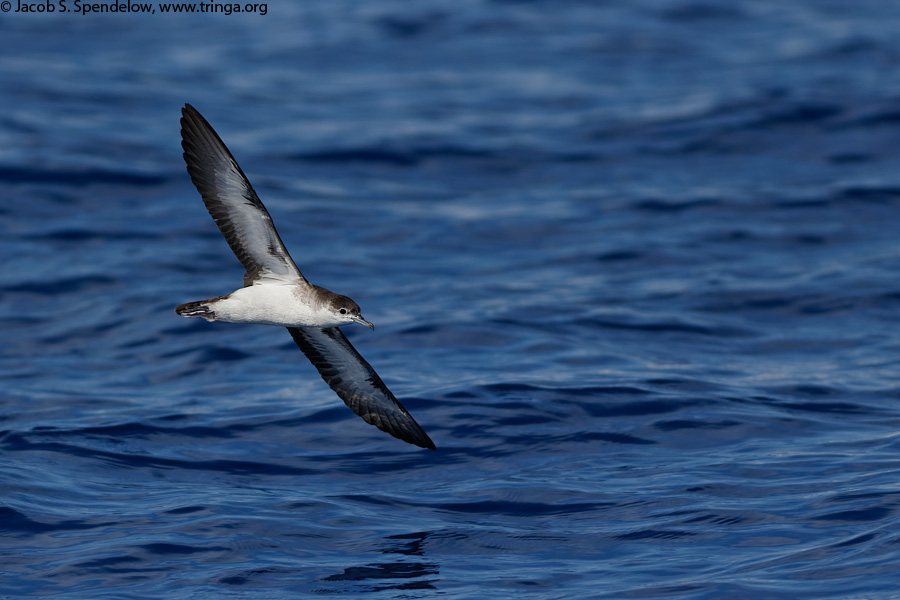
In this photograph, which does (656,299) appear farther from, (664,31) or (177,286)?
(664,31)

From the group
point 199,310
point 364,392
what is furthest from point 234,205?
point 364,392

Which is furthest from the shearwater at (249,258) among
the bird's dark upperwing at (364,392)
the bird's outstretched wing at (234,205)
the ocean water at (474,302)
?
the ocean water at (474,302)

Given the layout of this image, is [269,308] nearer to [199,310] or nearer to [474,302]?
[199,310]

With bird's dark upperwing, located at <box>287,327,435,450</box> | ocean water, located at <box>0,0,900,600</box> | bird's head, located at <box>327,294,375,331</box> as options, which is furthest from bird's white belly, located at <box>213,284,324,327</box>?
ocean water, located at <box>0,0,900,600</box>

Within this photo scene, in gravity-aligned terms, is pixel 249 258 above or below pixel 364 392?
above

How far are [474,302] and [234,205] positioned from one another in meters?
6.78

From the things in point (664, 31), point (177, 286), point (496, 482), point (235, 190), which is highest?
point (664, 31)

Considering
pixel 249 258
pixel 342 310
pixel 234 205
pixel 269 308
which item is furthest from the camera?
pixel 249 258

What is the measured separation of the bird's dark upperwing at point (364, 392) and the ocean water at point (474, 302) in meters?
0.60

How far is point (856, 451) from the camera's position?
10.5m

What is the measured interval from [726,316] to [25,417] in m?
8.23

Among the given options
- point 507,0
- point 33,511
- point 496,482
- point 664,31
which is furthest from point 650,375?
point 507,0

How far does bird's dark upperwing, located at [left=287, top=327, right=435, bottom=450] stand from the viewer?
977 centimetres

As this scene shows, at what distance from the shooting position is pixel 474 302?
14586mm
